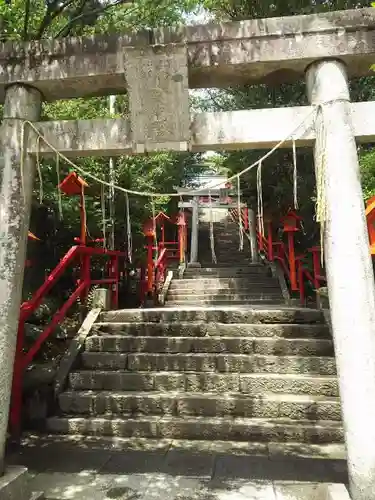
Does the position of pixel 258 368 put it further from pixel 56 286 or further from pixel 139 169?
pixel 139 169

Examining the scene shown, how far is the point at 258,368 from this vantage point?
561 cm

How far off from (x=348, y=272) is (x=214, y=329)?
3324mm

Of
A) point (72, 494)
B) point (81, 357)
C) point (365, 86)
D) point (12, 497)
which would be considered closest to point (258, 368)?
point (81, 357)

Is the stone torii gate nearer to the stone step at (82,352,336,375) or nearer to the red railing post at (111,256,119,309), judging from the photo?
the stone step at (82,352,336,375)

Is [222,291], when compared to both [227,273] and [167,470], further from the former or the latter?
[167,470]

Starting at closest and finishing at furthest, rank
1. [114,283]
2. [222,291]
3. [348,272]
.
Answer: [348,272] < [114,283] < [222,291]

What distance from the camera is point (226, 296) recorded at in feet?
34.2

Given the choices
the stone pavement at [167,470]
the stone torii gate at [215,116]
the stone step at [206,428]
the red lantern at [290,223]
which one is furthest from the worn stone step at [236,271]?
the stone torii gate at [215,116]

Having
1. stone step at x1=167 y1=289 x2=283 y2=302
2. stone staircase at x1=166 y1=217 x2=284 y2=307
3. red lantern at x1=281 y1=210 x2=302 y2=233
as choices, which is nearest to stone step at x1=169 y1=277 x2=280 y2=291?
stone staircase at x1=166 y1=217 x2=284 y2=307

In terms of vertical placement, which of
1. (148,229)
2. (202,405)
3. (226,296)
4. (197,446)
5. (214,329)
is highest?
(148,229)

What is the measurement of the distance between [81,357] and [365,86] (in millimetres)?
8613

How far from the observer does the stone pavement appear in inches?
139

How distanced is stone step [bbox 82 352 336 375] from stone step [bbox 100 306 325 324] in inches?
36.0

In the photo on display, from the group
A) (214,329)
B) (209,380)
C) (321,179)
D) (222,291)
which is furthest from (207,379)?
(222,291)
